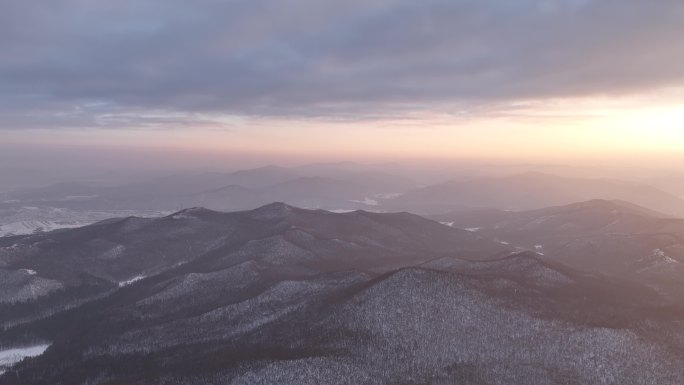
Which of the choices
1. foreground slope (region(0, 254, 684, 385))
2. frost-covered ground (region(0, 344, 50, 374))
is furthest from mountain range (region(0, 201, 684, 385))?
frost-covered ground (region(0, 344, 50, 374))

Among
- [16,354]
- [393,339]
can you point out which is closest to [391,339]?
[393,339]

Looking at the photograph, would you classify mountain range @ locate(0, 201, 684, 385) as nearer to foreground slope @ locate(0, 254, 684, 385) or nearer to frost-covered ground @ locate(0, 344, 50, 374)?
foreground slope @ locate(0, 254, 684, 385)

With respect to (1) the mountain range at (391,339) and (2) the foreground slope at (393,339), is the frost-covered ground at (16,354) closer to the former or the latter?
(1) the mountain range at (391,339)

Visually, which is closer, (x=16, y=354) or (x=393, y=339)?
(x=393, y=339)

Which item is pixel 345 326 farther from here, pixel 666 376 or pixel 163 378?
pixel 666 376

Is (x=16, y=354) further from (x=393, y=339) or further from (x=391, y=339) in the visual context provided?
(x=393, y=339)

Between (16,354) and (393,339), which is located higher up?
(393,339)

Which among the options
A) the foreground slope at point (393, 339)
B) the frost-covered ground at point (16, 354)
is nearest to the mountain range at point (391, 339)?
the foreground slope at point (393, 339)

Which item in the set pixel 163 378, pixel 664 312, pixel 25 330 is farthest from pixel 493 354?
pixel 25 330
